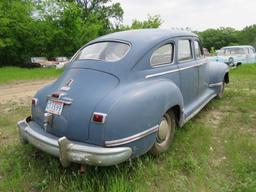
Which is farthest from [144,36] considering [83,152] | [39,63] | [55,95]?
[39,63]

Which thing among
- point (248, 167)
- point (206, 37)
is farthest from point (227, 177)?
point (206, 37)

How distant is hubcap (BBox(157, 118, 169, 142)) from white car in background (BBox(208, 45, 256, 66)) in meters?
13.6

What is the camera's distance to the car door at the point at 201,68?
5246 millimetres

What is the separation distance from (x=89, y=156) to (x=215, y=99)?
15.1 ft

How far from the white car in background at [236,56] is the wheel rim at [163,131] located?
13538mm

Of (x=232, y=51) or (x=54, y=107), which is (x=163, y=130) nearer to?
(x=54, y=107)

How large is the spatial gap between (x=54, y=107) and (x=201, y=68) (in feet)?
9.58

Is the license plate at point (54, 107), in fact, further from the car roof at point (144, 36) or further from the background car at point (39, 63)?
the background car at point (39, 63)

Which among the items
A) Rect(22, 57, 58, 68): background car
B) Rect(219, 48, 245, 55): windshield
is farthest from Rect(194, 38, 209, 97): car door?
Rect(22, 57, 58, 68): background car

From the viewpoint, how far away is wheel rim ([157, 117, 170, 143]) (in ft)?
12.1

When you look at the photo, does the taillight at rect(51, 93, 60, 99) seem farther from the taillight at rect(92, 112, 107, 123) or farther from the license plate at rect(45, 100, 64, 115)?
the taillight at rect(92, 112, 107, 123)

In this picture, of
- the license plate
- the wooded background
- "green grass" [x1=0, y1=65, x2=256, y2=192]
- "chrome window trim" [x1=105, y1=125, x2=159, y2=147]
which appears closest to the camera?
"chrome window trim" [x1=105, y1=125, x2=159, y2=147]

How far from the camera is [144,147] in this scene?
10.8ft

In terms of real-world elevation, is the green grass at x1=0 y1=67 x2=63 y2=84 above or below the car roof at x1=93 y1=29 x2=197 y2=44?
below
